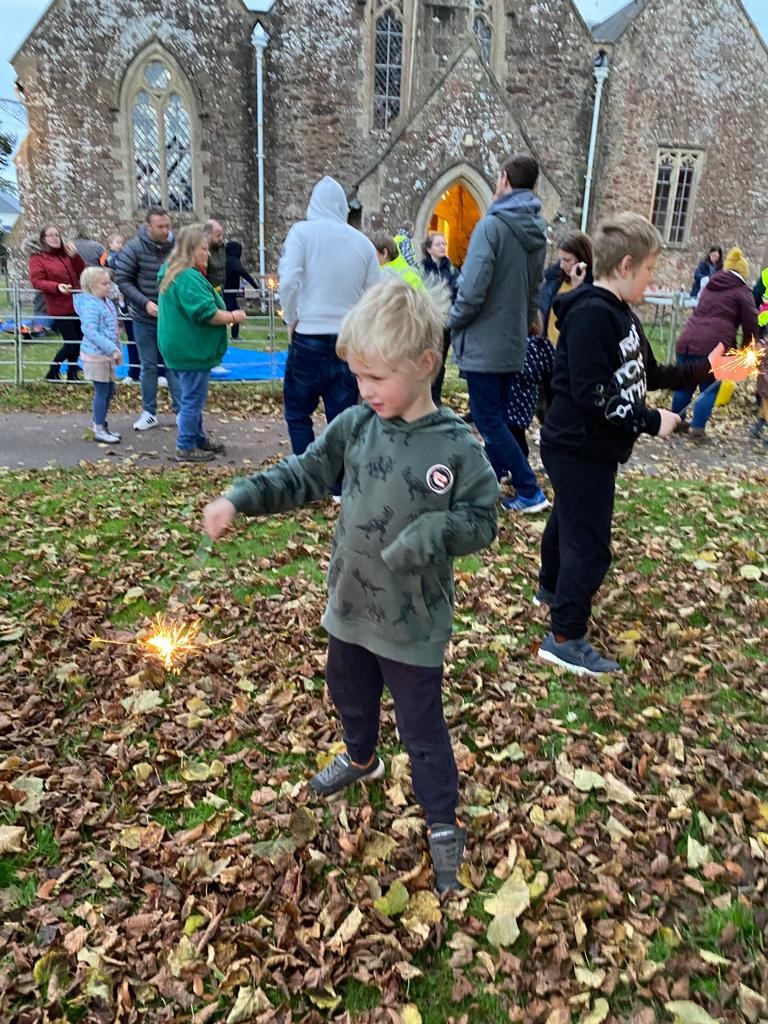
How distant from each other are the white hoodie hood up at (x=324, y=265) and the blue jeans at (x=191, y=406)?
191cm

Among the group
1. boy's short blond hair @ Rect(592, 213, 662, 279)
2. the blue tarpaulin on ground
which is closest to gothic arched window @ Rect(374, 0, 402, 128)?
the blue tarpaulin on ground

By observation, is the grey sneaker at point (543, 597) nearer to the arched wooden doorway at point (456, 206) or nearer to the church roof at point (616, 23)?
the arched wooden doorway at point (456, 206)

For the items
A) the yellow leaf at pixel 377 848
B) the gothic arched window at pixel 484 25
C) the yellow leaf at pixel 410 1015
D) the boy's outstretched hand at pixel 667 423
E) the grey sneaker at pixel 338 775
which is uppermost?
the gothic arched window at pixel 484 25

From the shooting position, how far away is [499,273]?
5.57m

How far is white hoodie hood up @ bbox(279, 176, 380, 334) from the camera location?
18.9 ft

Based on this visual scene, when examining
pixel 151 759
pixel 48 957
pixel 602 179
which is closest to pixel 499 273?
pixel 151 759

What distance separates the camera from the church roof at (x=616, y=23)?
21.2m

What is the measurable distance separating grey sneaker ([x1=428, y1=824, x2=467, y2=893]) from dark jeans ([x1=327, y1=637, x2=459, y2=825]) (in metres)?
0.04

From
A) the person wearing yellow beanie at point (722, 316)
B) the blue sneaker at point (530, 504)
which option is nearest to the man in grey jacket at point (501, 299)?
the blue sneaker at point (530, 504)

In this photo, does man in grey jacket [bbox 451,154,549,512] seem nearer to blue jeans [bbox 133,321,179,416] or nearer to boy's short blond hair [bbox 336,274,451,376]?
boy's short blond hair [bbox 336,274,451,376]

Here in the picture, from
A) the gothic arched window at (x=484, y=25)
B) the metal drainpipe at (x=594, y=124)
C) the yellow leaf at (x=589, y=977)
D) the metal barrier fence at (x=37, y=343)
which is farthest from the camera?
the metal drainpipe at (x=594, y=124)

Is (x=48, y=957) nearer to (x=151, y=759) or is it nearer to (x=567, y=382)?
(x=151, y=759)

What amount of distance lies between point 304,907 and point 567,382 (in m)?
2.47

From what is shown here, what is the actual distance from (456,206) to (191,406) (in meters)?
18.8
